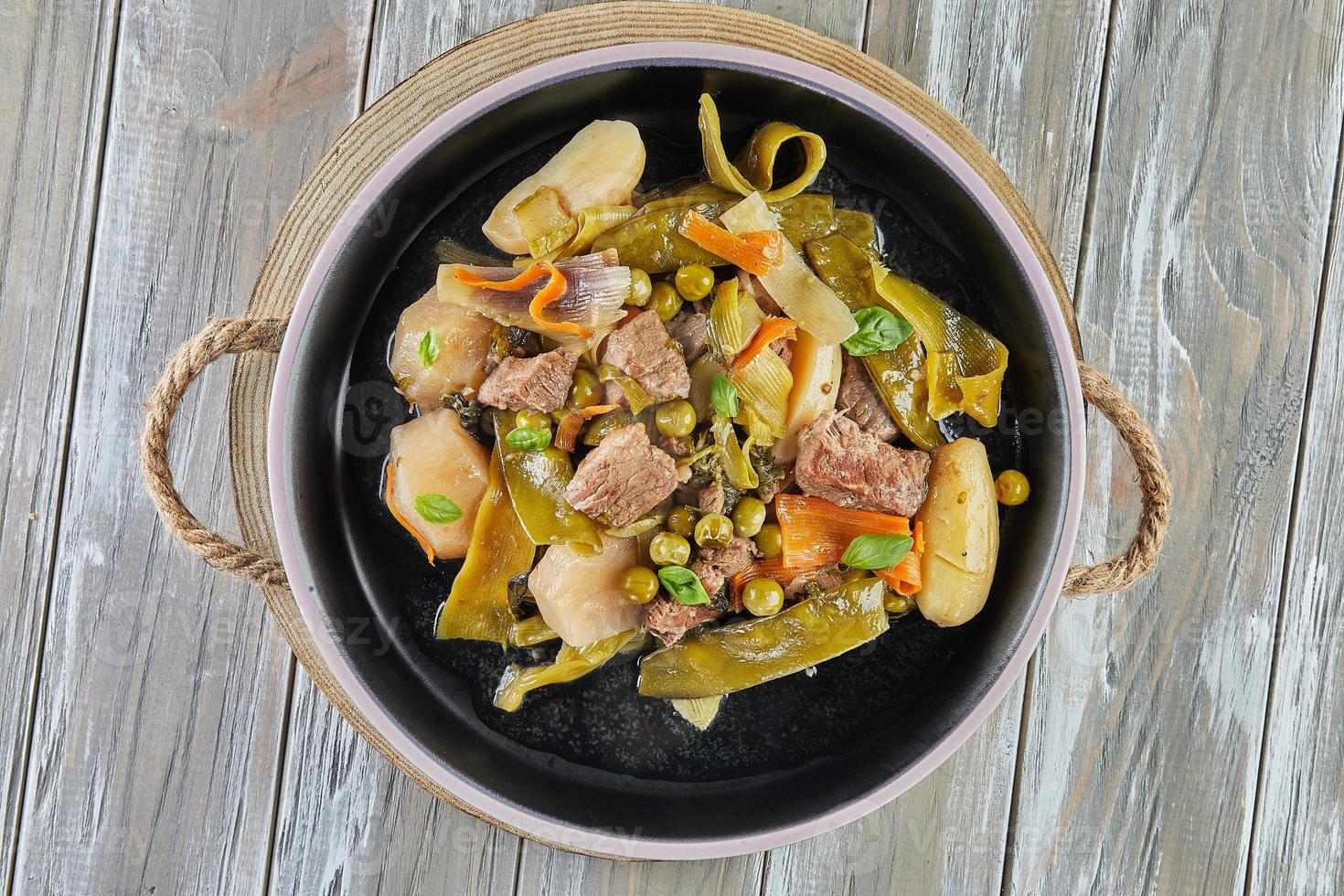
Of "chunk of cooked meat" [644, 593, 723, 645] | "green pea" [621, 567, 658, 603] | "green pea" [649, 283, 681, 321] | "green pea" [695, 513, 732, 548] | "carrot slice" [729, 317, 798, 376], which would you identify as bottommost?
"chunk of cooked meat" [644, 593, 723, 645]

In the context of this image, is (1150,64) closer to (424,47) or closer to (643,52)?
(643,52)

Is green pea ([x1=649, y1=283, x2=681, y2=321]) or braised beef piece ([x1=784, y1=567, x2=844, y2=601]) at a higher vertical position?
green pea ([x1=649, y1=283, x2=681, y2=321])

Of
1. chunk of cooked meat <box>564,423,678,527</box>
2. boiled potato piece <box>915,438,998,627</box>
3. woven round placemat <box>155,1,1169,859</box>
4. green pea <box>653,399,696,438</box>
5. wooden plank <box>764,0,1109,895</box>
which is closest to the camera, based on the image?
chunk of cooked meat <box>564,423,678,527</box>

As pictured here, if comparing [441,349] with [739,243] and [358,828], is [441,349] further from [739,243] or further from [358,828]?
[358,828]

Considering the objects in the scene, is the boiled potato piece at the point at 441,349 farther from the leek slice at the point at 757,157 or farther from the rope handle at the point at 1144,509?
the rope handle at the point at 1144,509

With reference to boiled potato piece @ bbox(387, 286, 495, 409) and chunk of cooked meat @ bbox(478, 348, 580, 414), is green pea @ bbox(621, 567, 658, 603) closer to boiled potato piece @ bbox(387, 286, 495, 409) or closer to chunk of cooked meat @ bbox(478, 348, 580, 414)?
chunk of cooked meat @ bbox(478, 348, 580, 414)

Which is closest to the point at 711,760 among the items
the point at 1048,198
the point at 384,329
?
the point at 384,329

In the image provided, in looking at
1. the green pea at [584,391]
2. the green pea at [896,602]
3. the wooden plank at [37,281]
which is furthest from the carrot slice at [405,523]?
the wooden plank at [37,281]

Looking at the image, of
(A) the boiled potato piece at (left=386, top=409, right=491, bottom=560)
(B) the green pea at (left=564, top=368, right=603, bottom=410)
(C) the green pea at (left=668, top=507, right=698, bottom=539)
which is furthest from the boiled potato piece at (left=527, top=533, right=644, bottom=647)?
(B) the green pea at (left=564, top=368, right=603, bottom=410)
